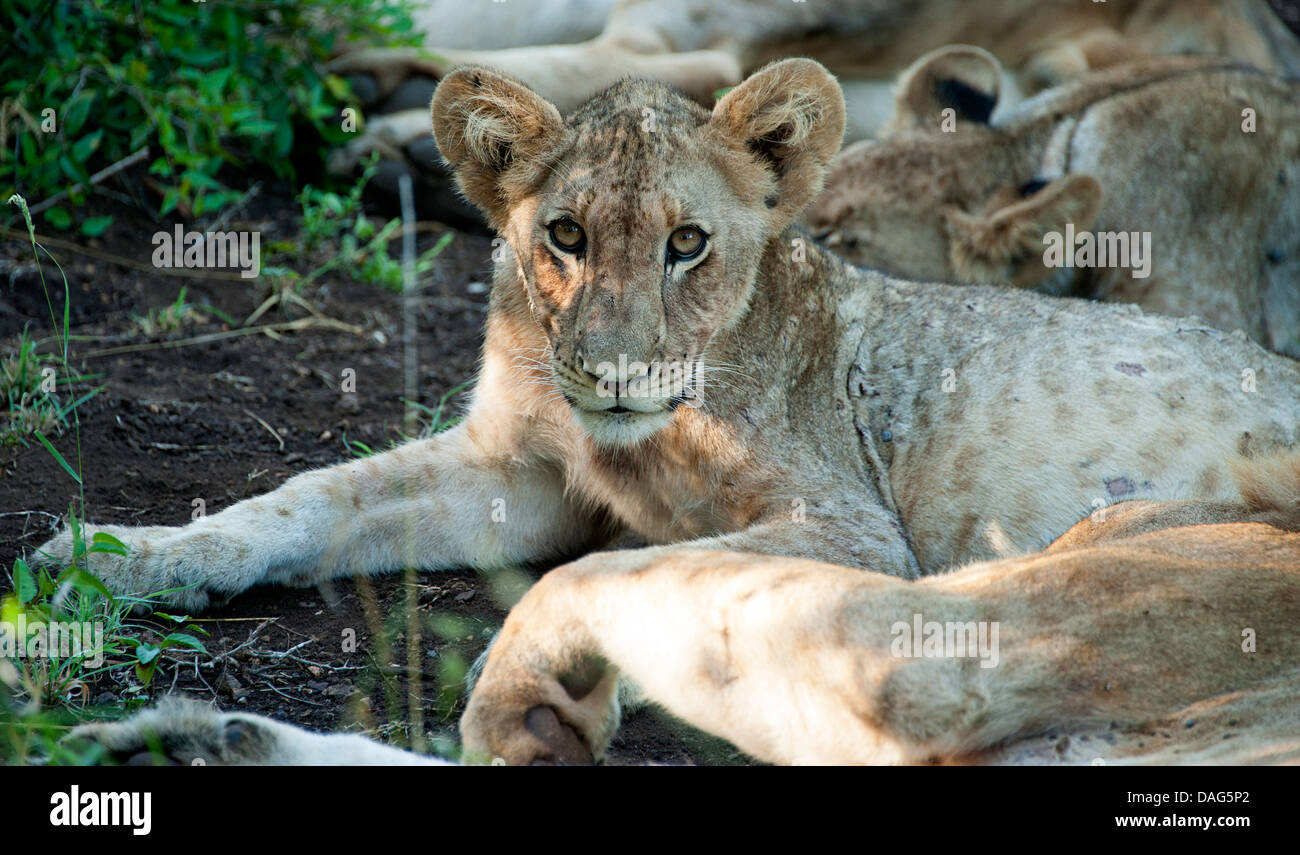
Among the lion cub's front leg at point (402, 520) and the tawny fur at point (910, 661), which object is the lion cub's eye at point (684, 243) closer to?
the lion cub's front leg at point (402, 520)

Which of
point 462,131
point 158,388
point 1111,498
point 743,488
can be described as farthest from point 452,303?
point 1111,498

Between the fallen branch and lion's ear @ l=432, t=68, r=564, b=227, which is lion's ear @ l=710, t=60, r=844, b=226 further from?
the fallen branch

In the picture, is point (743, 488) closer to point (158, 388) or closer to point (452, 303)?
point (158, 388)

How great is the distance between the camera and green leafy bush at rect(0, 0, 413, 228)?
20.2ft

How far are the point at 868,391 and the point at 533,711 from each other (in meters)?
2.07

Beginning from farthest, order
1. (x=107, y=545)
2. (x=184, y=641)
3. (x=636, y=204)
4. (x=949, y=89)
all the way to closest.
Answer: (x=949, y=89)
(x=636, y=204)
(x=107, y=545)
(x=184, y=641)

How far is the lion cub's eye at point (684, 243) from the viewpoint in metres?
3.98

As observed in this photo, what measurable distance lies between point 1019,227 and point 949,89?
1.31 meters

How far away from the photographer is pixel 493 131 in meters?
4.21

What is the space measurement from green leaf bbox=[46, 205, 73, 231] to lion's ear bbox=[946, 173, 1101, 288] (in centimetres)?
398

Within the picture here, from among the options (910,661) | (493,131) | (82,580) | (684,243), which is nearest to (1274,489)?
(910,661)

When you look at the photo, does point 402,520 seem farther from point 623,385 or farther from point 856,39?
point 856,39

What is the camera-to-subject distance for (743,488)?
166 inches

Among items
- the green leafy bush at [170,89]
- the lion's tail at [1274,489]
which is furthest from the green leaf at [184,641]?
the green leafy bush at [170,89]
